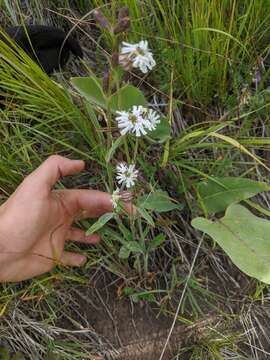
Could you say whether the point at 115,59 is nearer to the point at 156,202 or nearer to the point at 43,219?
the point at 156,202

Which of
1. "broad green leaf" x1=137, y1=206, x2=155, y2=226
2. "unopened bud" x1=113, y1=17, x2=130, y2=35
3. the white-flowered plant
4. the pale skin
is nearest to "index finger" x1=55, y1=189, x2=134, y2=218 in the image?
the pale skin

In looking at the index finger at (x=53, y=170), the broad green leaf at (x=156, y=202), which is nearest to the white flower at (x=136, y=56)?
the broad green leaf at (x=156, y=202)

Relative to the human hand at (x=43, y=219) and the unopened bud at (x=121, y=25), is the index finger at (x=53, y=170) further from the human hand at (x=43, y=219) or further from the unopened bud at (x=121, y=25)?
the unopened bud at (x=121, y=25)

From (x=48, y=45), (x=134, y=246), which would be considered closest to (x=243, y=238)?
(x=134, y=246)

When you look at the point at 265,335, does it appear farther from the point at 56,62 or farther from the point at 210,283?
the point at 56,62

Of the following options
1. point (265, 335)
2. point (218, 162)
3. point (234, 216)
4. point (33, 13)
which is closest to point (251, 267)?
point (234, 216)

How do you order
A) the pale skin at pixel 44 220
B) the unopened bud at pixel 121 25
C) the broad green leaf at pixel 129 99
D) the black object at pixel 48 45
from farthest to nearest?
the black object at pixel 48 45 < the pale skin at pixel 44 220 < the broad green leaf at pixel 129 99 < the unopened bud at pixel 121 25

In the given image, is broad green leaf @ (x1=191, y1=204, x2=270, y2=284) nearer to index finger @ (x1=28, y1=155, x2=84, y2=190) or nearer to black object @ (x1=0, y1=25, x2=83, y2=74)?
index finger @ (x1=28, y1=155, x2=84, y2=190)
